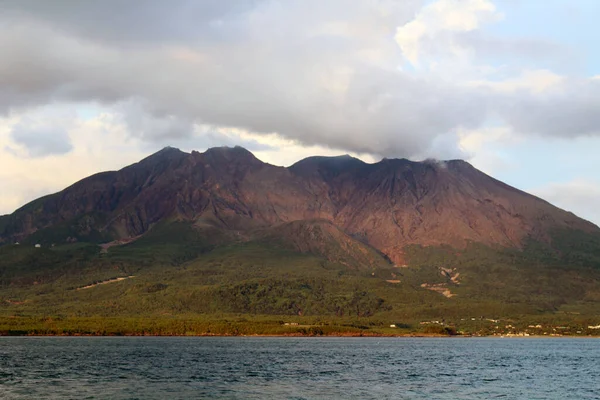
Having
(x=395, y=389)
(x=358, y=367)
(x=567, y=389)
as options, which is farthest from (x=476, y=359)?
(x=395, y=389)

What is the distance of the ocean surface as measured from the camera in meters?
98.1

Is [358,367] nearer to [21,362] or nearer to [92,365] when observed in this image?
[92,365]

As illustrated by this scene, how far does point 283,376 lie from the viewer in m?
122

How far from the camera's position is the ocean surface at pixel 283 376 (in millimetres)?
98125

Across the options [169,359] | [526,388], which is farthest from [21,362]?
[526,388]

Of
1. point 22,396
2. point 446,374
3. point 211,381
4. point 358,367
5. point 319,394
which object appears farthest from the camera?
point 358,367

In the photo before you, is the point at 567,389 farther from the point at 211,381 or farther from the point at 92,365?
the point at 92,365

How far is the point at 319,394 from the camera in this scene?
319ft

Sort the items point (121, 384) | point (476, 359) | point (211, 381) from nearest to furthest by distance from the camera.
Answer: point (121, 384), point (211, 381), point (476, 359)

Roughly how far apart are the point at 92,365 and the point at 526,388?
256 feet

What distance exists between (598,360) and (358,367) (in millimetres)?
69404

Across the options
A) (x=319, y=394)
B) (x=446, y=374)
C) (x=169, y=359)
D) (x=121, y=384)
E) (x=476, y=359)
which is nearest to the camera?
(x=319, y=394)

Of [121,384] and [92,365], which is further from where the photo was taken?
[92,365]

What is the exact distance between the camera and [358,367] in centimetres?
14425
